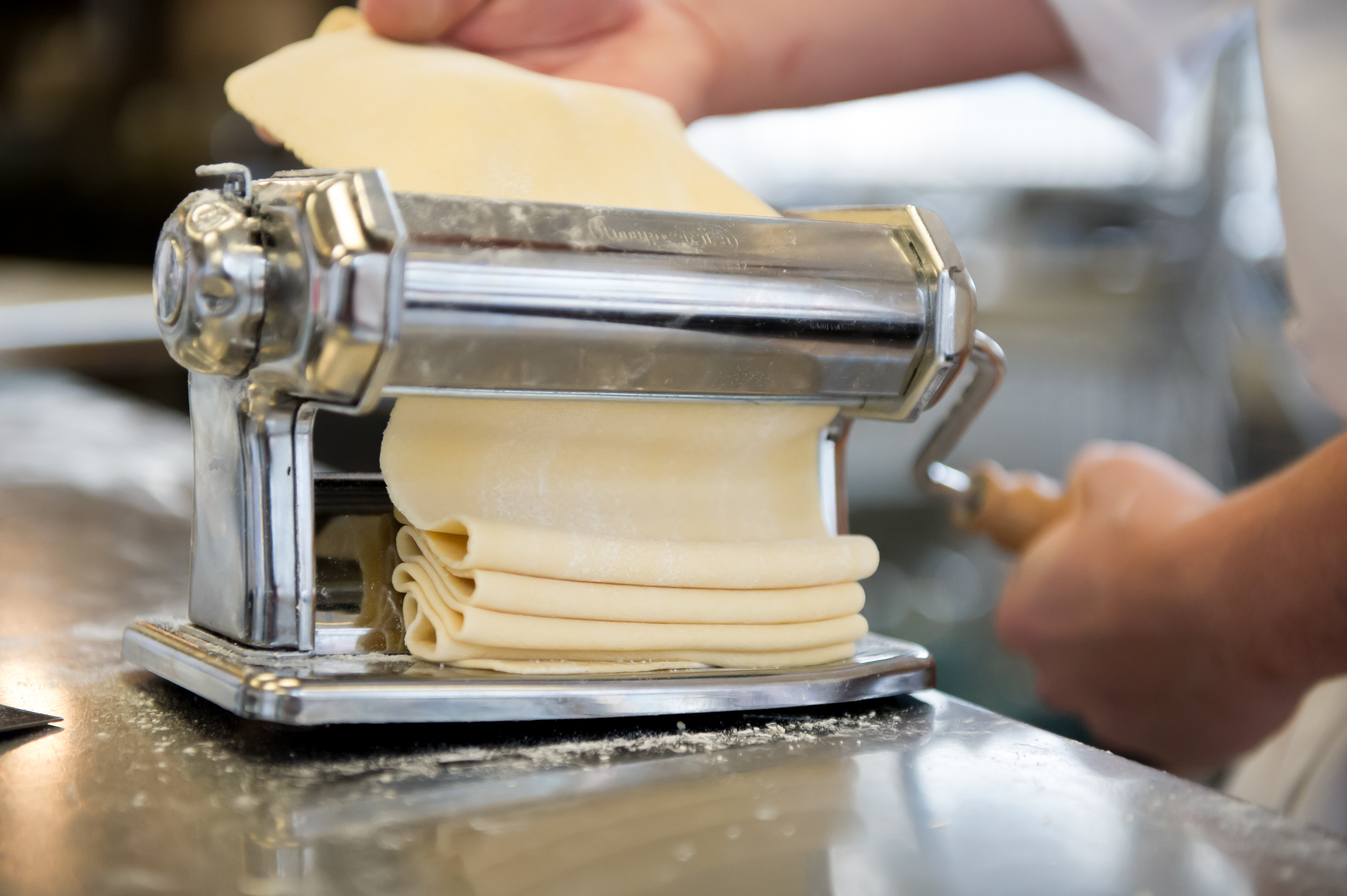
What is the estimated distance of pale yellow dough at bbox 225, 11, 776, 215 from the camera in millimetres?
519

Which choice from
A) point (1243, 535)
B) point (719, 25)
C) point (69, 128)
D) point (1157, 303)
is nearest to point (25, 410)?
point (719, 25)

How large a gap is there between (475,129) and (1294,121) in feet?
1.67

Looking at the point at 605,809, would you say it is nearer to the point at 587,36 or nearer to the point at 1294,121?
the point at 587,36

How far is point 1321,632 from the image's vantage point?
729 millimetres

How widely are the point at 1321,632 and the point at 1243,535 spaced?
7 centimetres

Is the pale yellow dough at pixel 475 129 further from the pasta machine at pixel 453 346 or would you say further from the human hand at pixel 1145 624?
the human hand at pixel 1145 624

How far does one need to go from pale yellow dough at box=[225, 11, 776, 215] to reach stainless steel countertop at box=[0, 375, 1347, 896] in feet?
0.75

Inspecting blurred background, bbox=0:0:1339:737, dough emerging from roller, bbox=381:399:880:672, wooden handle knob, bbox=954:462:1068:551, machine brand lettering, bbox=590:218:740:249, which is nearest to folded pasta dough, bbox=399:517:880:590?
dough emerging from roller, bbox=381:399:880:672

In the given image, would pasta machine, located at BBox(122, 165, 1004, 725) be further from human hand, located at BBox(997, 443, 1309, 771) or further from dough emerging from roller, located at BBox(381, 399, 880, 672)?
human hand, located at BBox(997, 443, 1309, 771)

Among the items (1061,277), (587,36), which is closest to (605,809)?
(587,36)

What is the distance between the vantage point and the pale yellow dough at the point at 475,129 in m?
0.52

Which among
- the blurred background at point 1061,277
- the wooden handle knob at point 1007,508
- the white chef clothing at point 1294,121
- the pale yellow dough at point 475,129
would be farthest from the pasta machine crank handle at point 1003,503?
the blurred background at point 1061,277

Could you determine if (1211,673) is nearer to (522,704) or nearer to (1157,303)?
(522,704)

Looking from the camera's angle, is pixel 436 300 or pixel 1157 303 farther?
pixel 1157 303
